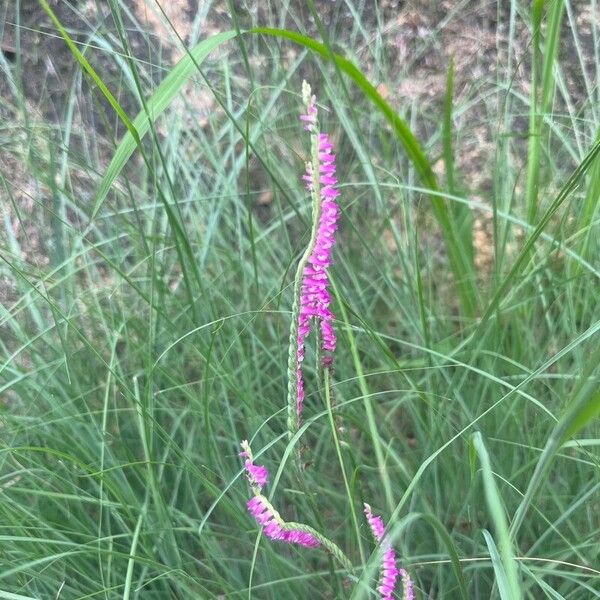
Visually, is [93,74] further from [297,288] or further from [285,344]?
[285,344]

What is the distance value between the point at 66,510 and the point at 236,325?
0.28 metres

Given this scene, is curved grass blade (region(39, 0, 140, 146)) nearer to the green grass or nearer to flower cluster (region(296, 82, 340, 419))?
the green grass

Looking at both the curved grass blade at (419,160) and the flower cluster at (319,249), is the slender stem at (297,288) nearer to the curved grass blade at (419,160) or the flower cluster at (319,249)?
the flower cluster at (319,249)

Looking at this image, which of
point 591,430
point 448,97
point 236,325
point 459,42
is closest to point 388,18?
point 459,42

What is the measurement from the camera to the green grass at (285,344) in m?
0.76

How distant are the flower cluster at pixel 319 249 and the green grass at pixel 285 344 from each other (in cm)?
4

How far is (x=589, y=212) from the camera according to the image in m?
0.93

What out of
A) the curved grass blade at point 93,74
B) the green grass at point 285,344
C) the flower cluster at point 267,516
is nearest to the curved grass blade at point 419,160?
the green grass at point 285,344

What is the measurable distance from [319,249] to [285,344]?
50 cm

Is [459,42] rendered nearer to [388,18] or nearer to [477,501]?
[388,18]

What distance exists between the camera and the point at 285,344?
107 centimetres

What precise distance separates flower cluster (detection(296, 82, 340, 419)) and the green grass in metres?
0.04

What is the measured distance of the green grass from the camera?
0.76 m

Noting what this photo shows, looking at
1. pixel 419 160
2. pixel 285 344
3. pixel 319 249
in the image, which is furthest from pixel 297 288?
pixel 285 344
